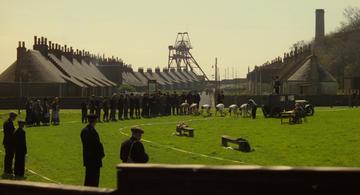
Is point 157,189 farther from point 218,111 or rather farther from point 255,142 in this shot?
point 218,111

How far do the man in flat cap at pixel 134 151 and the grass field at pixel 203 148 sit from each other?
2.77 meters

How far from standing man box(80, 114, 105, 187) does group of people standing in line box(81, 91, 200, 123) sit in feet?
81.8

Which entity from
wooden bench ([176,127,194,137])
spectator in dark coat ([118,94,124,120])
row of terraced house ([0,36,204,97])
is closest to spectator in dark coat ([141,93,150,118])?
spectator in dark coat ([118,94,124,120])

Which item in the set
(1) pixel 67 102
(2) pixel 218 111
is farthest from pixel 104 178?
(1) pixel 67 102

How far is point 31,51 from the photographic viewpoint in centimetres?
7156

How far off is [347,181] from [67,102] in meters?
55.0

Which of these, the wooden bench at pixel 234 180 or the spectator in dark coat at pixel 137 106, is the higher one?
the spectator in dark coat at pixel 137 106

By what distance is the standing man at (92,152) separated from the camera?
11.8m

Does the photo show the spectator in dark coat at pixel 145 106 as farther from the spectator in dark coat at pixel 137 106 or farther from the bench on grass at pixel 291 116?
the bench on grass at pixel 291 116

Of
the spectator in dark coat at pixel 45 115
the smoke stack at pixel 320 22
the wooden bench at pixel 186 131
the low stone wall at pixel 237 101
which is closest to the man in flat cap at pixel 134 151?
the wooden bench at pixel 186 131

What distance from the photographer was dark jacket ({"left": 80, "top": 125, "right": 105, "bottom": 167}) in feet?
38.5

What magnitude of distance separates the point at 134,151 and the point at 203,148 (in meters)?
11.6

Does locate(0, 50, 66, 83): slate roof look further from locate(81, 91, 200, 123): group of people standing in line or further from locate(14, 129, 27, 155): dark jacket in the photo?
locate(14, 129, 27, 155): dark jacket

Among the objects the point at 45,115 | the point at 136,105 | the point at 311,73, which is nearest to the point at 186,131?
the point at 45,115
